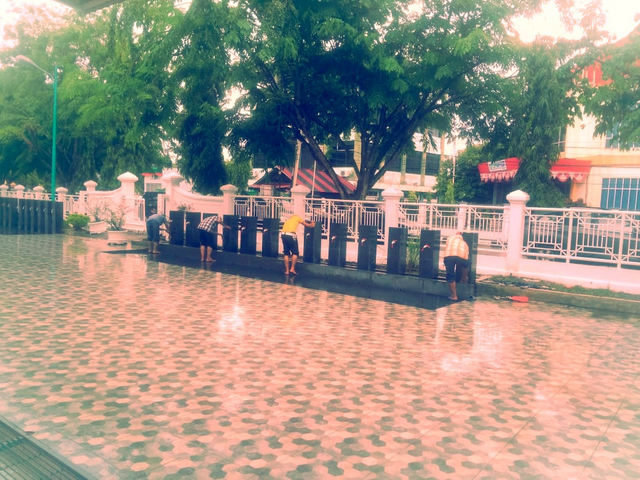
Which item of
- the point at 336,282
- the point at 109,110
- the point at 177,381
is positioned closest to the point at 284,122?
the point at 336,282

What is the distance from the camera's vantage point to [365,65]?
16016mm

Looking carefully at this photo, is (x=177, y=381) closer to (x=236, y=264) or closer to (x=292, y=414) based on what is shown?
(x=292, y=414)

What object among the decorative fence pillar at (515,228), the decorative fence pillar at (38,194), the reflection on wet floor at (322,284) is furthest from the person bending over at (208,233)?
the decorative fence pillar at (38,194)

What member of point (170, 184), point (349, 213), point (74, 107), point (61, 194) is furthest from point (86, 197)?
point (349, 213)

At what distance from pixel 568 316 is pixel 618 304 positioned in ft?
4.50

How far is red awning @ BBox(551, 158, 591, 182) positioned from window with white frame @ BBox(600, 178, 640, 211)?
1.05 m

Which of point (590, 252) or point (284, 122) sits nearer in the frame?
point (590, 252)

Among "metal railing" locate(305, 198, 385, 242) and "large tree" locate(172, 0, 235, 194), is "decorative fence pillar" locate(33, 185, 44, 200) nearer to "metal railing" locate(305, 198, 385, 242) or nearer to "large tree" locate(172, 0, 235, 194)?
"large tree" locate(172, 0, 235, 194)

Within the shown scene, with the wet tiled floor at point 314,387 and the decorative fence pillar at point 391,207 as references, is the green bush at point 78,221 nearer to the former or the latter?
the wet tiled floor at point 314,387

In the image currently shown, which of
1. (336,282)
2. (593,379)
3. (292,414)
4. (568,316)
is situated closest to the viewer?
(292,414)

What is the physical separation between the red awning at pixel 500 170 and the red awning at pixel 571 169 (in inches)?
79.8

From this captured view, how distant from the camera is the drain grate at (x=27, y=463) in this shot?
12.2 feet

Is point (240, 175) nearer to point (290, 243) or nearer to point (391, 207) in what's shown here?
point (391, 207)

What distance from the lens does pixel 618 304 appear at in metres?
10.7
